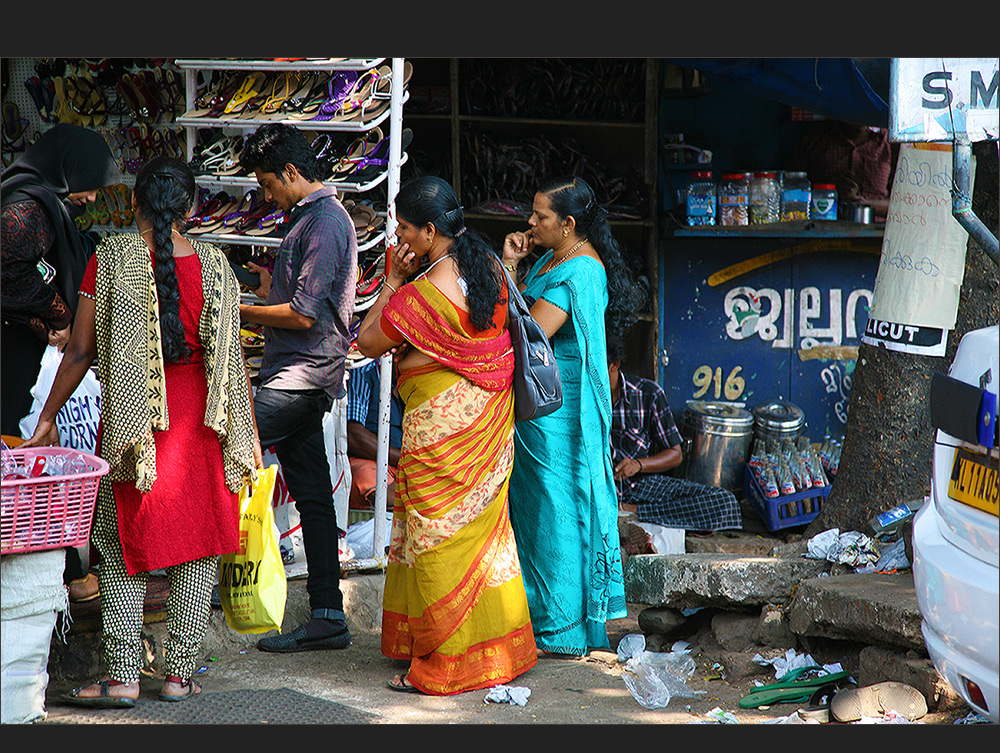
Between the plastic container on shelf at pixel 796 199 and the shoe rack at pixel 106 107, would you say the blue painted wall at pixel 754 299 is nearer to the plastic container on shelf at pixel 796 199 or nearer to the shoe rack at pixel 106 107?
the plastic container on shelf at pixel 796 199

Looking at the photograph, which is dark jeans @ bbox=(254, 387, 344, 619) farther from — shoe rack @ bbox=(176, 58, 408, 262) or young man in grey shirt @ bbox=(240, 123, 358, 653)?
shoe rack @ bbox=(176, 58, 408, 262)

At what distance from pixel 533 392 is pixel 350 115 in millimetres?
1579

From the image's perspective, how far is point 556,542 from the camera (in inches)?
171

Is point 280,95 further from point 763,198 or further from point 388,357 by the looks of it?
point 763,198

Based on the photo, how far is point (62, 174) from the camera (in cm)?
415

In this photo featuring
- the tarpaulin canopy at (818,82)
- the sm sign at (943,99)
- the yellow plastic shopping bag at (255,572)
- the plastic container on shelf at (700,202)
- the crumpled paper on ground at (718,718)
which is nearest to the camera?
the sm sign at (943,99)

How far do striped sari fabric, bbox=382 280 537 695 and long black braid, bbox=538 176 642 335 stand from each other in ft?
2.33

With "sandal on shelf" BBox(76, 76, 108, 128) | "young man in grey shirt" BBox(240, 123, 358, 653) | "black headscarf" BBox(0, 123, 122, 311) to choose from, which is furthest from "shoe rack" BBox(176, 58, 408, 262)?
"sandal on shelf" BBox(76, 76, 108, 128)

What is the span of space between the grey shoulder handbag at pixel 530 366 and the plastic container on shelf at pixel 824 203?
3.20 metres

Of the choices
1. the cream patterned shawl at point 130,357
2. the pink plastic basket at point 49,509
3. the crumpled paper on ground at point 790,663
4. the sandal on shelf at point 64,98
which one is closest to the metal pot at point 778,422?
the crumpled paper on ground at point 790,663

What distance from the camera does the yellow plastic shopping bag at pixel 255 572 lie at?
3.79 m

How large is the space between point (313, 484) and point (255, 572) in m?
0.60

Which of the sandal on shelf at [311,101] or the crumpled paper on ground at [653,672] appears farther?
the sandal on shelf at [311,101]

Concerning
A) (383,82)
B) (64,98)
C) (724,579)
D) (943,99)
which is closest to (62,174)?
(383,82)
